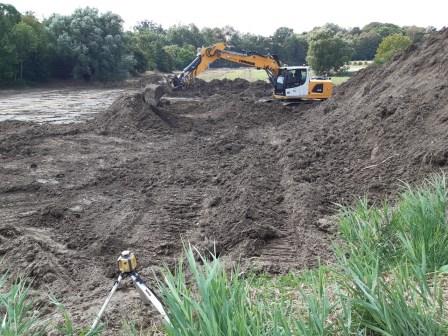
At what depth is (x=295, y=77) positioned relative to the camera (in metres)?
20.8

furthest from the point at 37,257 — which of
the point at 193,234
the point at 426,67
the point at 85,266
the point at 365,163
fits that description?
the point at 426,67

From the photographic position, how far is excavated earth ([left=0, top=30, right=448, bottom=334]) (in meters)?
6.50

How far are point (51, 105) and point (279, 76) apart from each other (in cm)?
1208

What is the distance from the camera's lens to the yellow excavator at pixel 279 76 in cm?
2066

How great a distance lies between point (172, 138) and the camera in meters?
15.5

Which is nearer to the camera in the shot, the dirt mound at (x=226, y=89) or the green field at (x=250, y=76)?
the dirt mound at (x=226, y=89)

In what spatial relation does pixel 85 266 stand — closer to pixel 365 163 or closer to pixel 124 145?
pixel 365 163

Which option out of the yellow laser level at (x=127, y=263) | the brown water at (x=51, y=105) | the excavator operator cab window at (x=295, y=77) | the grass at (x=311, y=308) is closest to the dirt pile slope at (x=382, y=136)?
the excavator operator cab window at (x=295, y=77)

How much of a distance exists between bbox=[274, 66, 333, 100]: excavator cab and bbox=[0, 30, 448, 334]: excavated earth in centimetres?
312

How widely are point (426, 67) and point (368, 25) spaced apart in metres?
84.3

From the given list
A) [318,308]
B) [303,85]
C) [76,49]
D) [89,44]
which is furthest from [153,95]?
[89,44]

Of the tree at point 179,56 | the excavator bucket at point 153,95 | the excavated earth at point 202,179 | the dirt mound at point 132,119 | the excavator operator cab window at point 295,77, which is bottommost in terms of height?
the excavated earth at point 202,179

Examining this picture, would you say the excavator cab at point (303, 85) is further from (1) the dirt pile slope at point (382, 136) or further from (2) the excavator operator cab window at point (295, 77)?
(1) the dirt pile slope at point (382, 136)

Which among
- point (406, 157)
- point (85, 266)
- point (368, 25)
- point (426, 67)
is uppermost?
point (368, 25)
